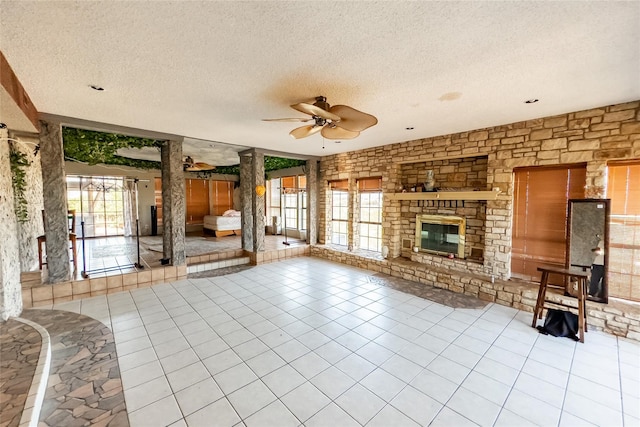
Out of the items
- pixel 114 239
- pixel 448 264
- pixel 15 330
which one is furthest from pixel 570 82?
pixel 114 239

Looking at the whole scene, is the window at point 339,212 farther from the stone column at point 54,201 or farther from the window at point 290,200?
the stone column at point 54,201

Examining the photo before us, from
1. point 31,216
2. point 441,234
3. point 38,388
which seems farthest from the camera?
point 441,234

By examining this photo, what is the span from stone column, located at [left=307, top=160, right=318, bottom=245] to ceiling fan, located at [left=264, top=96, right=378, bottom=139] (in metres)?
3.86

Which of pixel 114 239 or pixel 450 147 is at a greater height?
pixel 450 147

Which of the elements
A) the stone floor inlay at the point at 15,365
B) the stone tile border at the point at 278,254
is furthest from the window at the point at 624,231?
the stone floor inlay at the point at 15,365

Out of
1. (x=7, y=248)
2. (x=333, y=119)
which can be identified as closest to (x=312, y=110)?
(x=333, y=119)

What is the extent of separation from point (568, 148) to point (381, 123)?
2470 mm

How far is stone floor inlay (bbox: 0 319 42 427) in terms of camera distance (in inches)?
65.9

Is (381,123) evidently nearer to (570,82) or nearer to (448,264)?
(570,82)

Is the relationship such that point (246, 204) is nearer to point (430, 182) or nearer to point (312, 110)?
point (430, 182)

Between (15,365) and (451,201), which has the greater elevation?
(451,201)

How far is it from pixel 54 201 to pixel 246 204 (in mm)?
3314

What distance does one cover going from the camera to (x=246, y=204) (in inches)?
246

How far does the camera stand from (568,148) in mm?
3309
